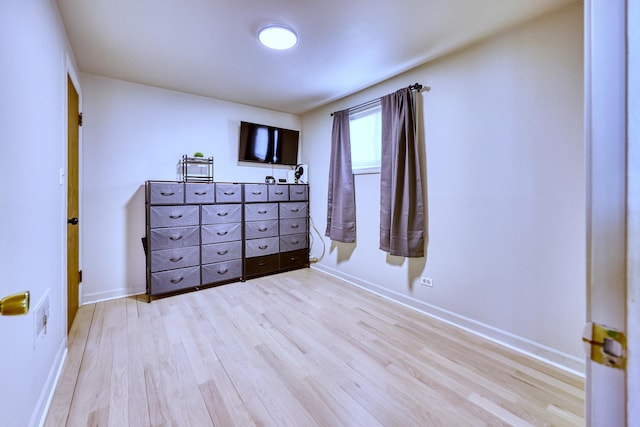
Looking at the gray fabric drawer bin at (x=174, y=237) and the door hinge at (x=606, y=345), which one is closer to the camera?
the door hinge at (x=606, y=345)

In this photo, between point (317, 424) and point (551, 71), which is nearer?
point (317, 424)

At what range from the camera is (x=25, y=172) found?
1.27 metres

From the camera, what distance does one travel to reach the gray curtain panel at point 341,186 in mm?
3385

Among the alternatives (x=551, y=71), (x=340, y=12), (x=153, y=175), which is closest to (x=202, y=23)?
(x=340, y=12)

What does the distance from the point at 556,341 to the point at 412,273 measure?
1.16m

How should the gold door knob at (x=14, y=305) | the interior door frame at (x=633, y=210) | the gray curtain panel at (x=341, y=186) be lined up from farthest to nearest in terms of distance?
the gray curtain panel at (x=341, y=186), the gold door knob at (x=14, y=305), the interior door frame at (x=633, y=210)

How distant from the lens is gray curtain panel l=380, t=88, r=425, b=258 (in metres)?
2.65

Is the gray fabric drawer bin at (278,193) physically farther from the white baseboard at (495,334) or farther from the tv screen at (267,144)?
the white baseboard at (495,334)

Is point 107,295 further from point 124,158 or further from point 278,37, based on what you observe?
point 278,37

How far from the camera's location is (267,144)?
13.0 feet

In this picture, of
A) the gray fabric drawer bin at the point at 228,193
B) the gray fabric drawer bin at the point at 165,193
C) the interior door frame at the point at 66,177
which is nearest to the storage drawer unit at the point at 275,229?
the gray fabric drawer bin at the point at 228,193

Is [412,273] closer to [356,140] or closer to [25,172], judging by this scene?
[356,140]

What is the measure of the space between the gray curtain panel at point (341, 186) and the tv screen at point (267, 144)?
854mm

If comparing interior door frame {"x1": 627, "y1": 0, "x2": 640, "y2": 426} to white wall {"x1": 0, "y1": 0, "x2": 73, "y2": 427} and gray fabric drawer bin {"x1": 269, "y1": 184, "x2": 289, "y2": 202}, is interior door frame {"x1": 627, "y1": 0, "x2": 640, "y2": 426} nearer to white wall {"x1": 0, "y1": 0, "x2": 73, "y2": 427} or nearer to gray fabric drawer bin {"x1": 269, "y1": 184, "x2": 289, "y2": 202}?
white wall {"x1": 0, "y1": 0, "x2": 73, "y2": 427}
